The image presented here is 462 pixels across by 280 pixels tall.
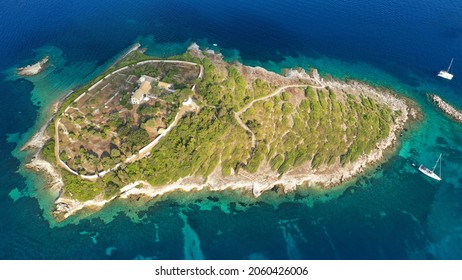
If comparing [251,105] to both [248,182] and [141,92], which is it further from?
[141,92]

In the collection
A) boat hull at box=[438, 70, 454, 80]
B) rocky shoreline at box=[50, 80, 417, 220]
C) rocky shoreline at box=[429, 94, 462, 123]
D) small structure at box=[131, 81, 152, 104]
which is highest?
boat hull at box=[438, 70, 454, 80]

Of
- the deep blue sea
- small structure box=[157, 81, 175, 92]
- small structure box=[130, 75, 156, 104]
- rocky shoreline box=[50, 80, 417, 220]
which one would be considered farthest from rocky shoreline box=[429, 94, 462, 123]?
small structure box=[130, 75, 156, 104]

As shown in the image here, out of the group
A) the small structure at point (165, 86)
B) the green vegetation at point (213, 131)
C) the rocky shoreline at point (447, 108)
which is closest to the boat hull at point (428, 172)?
the green vegetation at point (213, 131)

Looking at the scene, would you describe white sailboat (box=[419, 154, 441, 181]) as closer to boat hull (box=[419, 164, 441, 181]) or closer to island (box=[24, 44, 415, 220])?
boat hull (box=[419, 164, 441, 181])

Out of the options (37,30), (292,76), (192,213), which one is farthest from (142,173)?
(37,30)

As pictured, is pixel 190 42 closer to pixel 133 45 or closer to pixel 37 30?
pixel 133 45

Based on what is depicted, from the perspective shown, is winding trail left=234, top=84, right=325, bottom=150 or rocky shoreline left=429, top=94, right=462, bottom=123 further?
rocky shoreline left=429, top=94, right=462, bottom=123
